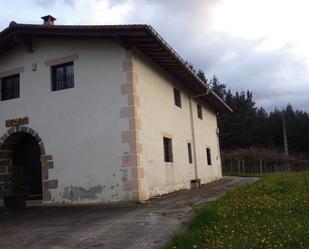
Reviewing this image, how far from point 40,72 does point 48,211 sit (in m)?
4.82

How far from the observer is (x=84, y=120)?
1314 centimetres

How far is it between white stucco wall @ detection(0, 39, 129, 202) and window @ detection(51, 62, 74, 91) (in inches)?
7.9

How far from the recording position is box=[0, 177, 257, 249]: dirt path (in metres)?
7.17

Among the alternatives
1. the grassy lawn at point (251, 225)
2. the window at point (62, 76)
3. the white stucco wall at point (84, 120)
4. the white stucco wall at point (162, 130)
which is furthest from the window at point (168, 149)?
the grassy lawn at point (251, 225)

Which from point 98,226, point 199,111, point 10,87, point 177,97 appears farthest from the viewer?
point 199,111

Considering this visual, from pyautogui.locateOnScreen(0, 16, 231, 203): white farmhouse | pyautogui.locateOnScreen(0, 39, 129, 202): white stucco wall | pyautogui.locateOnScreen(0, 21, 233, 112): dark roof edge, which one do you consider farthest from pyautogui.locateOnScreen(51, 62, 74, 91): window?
pyautogui.locateOnScreen(0, 21, 233, 112): dark roof edge

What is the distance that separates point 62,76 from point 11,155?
3.37m

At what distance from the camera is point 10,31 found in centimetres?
1392

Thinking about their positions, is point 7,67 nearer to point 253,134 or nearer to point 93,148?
point 93,148

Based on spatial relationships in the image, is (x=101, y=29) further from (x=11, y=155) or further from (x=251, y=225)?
(x=251, y=225)

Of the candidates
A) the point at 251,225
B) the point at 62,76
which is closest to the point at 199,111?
the point at 62,76

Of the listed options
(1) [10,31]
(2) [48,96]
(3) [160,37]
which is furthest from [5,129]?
(3) [160,37]

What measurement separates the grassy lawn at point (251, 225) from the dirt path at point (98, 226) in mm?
536

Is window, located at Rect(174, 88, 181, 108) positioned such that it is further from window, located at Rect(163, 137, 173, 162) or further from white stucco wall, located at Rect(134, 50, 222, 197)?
window, located at Rect(163, 137, 173, 162)
